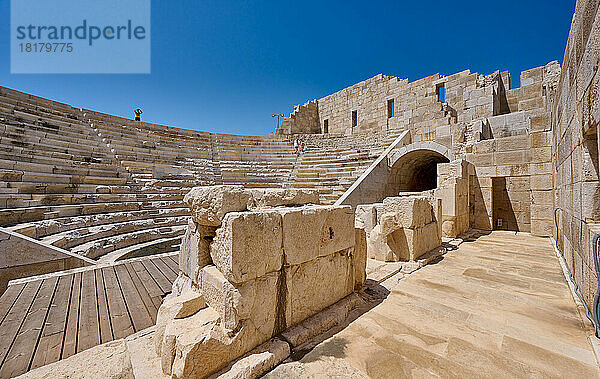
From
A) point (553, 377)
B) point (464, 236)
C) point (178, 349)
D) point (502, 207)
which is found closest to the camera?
point (178, 349)

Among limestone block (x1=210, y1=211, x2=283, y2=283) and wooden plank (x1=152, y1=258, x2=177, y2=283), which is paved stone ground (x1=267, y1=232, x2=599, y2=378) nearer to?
limestone block (x1=210, y1=211, x2=283, y2=283)

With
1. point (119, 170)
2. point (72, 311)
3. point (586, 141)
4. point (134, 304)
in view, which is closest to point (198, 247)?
point (134, 304)

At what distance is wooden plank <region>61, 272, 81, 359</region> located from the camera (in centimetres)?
235

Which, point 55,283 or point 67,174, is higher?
point 67,174

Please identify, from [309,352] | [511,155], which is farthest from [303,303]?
[511,155]

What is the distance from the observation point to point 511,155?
7.44 metres

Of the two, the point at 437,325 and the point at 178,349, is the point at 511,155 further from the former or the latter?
the point at 178,349

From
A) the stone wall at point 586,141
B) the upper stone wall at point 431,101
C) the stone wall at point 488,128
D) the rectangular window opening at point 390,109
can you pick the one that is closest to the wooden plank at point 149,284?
the stone wall at point 586,141

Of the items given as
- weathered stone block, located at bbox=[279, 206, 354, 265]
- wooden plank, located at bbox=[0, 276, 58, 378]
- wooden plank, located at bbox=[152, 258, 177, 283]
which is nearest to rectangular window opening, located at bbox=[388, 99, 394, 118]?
weathered stone block, located at bbox=[279, 206, 354, 265]

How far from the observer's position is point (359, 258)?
3143 mm

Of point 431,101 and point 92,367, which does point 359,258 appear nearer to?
point 92,367

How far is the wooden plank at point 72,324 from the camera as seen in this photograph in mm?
2352

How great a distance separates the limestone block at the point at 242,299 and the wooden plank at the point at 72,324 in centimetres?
141

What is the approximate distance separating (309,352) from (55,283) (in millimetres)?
3896
